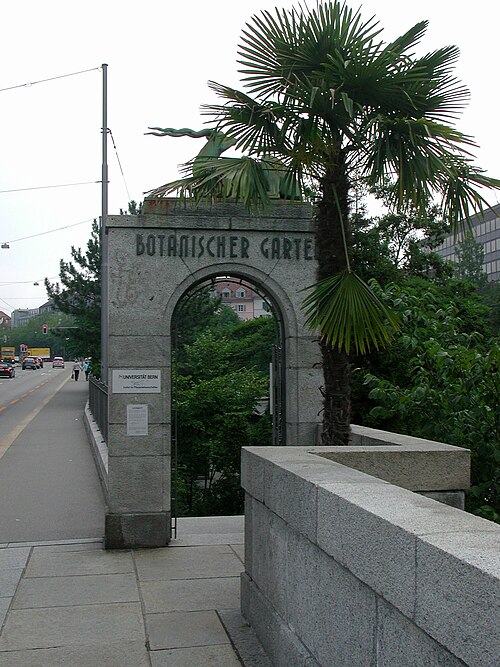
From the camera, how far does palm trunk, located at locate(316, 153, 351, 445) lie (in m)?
6.60

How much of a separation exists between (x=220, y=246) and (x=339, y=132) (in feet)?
8.87

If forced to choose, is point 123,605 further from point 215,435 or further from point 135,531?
point 215,435

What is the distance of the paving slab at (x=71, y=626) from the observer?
5777 millimetres

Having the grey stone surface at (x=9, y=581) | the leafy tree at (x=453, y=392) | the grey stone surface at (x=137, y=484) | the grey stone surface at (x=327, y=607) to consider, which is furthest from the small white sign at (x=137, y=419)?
the grey stone surface at (x=327, y=607)

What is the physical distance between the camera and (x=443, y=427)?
23.5ft

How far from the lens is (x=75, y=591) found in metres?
7.12

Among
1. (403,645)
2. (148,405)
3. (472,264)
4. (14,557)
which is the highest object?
(472,264)

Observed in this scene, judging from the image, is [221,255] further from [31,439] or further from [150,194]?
[31,439]

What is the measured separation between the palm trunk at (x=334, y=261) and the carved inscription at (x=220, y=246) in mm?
2384

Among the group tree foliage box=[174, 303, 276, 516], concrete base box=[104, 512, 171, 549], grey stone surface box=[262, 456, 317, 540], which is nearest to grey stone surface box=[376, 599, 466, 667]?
grey stone surface box=[262, 456, 317, 540]

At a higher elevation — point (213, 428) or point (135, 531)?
point (213, 428)

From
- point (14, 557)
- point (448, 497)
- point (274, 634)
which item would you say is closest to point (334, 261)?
point (448, 497)

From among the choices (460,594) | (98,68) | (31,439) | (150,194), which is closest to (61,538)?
(150,194)

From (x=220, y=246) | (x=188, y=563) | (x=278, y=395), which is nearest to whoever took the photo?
(x=188, y=563)
